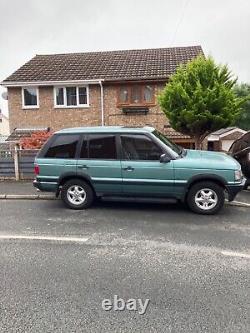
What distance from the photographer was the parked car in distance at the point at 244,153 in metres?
7.83

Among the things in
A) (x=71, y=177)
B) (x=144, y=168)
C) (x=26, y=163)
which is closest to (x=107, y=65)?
(x=26, y=163)

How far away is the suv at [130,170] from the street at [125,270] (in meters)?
0.48

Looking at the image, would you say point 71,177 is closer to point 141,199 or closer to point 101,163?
point 101,163

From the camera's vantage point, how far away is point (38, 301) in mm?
3281

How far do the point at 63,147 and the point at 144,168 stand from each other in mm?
2018

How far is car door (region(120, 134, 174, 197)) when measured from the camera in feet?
20.8

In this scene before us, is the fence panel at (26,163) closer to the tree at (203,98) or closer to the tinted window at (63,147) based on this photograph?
the tinted window at (63,147)

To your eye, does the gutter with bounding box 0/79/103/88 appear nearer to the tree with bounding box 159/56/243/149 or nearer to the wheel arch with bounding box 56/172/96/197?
the tree with bounding box 159/56/243/149

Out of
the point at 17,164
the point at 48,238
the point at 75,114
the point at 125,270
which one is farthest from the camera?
the point at 75,114

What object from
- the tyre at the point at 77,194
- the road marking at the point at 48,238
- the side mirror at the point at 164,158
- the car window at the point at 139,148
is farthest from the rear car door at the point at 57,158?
the side mirror at the point at 164,158

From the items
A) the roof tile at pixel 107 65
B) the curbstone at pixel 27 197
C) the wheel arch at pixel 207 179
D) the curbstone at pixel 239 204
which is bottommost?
the curbstone at pixel 239 204

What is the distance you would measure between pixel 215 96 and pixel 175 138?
618 centimetres

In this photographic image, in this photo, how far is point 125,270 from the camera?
3961 millimetres

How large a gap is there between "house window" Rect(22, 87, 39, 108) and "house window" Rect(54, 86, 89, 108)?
4.13 ft
